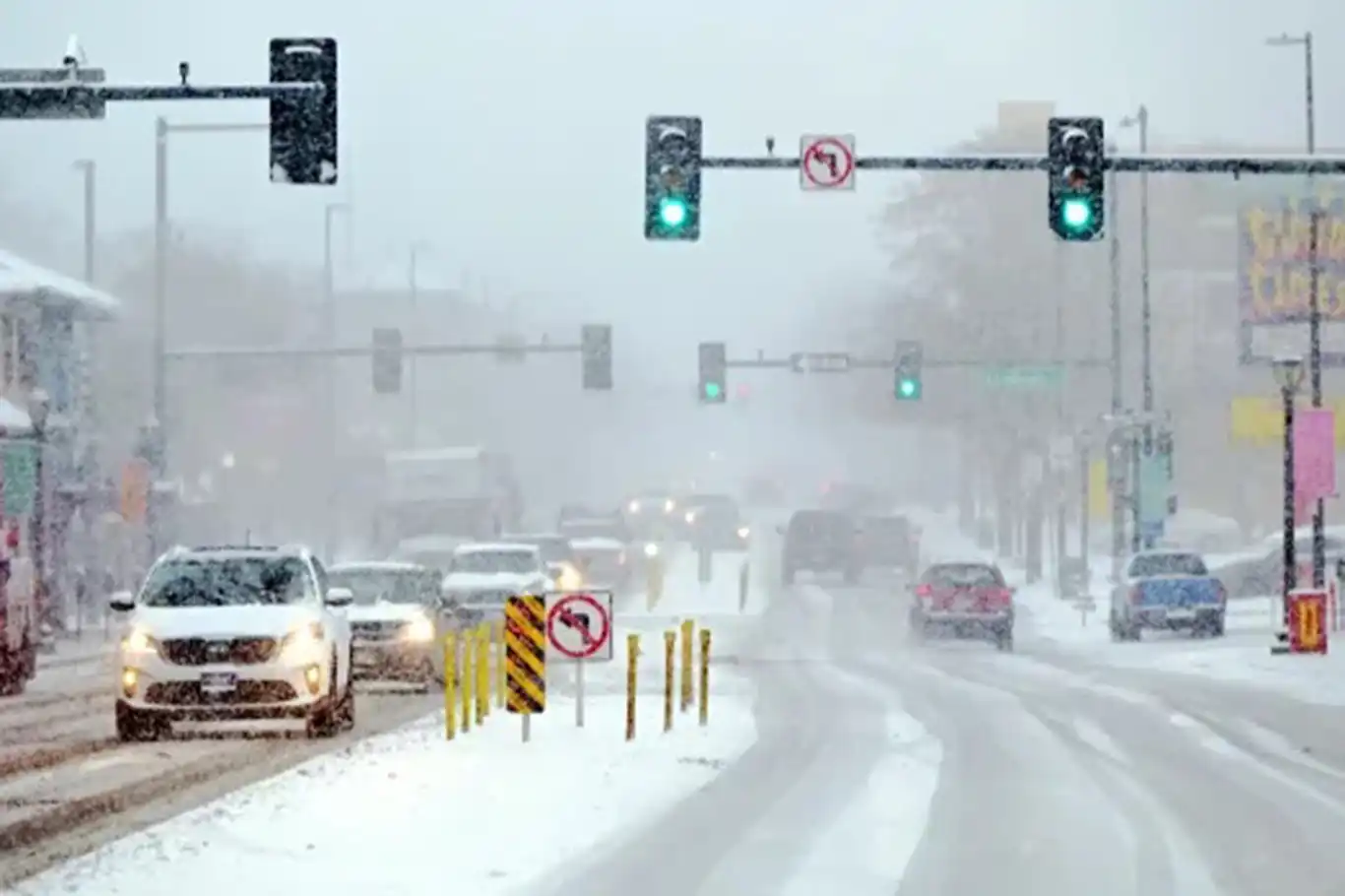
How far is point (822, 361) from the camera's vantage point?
2420 inches

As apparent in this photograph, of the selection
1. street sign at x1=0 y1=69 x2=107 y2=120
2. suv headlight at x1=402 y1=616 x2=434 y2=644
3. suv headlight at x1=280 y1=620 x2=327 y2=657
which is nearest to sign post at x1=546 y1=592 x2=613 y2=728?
suv headlight at x1=280 y1=620 x2=327 y2=657

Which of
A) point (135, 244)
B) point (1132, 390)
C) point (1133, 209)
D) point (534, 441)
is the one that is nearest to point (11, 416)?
point (1132, 390)

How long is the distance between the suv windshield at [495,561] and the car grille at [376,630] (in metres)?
10.7

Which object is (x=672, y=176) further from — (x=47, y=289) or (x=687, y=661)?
(x=47, y=289)

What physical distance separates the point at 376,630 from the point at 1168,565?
19.4 metres

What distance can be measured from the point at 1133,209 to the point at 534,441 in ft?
216

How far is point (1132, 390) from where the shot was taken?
86.5 m

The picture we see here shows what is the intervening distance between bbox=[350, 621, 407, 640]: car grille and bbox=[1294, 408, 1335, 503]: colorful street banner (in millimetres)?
14568

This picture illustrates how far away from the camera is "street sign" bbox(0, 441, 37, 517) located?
152 ft

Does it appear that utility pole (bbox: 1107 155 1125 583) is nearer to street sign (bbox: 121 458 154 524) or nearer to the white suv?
street sign (bbox: 121 458 154 524)

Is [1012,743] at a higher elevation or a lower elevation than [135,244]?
lower

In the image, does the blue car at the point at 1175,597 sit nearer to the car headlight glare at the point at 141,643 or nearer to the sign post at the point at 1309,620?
the sign post at the point at 1309,620

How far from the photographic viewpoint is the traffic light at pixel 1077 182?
86.0ft

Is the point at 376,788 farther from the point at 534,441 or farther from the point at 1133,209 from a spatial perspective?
the point at 534,441
